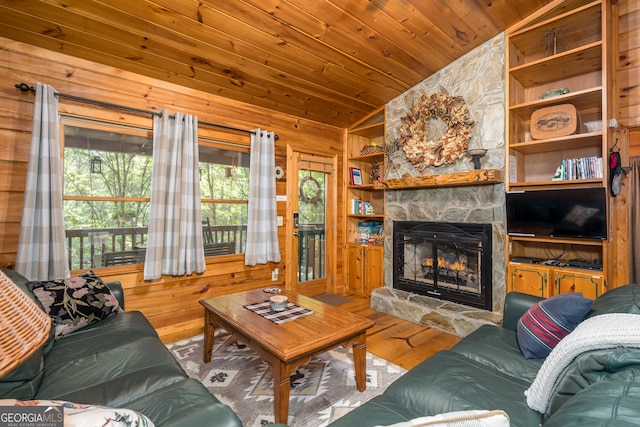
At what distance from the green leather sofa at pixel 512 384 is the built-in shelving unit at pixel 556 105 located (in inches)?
39.2

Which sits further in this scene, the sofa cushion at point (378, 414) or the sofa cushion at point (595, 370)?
the sofa cushion at point (378, 414)

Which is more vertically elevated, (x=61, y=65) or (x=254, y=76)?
(x=254, y=76)

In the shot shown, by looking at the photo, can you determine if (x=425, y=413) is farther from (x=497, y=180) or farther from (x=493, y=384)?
(x=497, y=180)

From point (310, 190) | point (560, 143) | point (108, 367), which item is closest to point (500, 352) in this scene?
point (108, 367)

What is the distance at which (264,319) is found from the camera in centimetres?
208

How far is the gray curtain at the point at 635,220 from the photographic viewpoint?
9.65 feet

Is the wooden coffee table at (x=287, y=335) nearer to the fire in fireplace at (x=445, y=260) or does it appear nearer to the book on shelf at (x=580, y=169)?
the fire in fireplace at (x=445, y=260)

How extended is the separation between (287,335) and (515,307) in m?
1.52

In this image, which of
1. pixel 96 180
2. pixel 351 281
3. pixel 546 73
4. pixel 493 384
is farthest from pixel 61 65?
pixel 546 73

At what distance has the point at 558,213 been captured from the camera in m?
2.73

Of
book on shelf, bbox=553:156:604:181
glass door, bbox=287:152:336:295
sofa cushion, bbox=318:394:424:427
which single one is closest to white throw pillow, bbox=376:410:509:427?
sofa cushion, bbox=318:394:424:427

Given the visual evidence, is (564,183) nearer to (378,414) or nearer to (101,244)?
(378,414)

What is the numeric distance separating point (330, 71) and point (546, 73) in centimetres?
217

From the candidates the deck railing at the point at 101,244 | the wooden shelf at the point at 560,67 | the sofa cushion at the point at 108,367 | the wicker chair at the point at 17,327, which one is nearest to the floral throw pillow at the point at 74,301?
the sofa cushion at the point at 108,367
